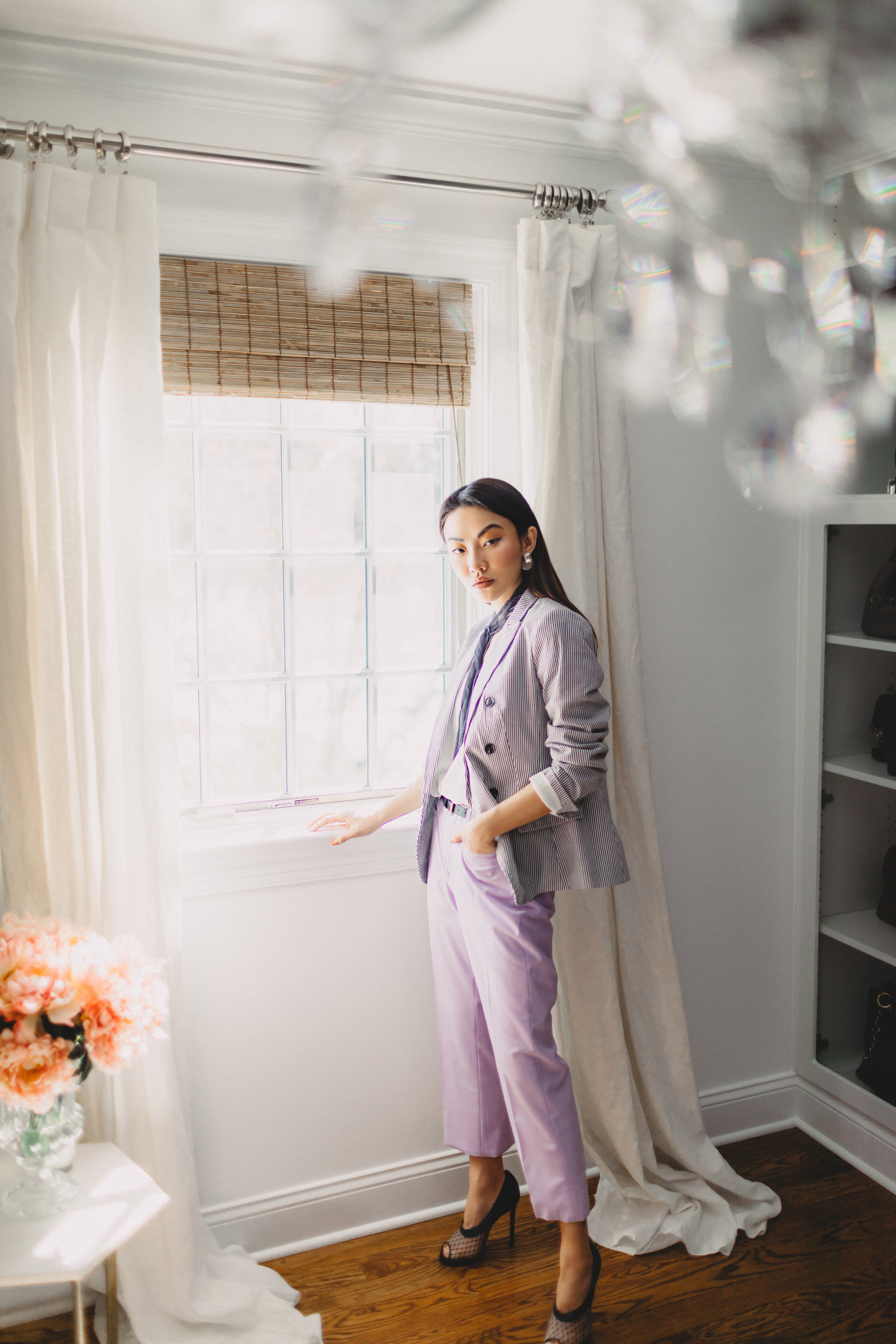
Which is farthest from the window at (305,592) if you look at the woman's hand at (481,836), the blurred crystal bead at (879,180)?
the blurred crystal bead at (879,180)

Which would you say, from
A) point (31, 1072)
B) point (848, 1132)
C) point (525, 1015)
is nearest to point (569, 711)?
point (525, 1015)

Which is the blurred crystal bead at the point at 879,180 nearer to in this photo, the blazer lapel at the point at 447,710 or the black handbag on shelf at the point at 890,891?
the blazer lapel at the point at 447,710

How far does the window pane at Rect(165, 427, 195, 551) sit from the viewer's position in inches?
77.5

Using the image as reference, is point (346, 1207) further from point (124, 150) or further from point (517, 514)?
point (124, 150)

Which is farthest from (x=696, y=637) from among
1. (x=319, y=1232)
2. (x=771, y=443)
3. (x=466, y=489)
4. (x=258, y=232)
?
(x=319, y=1232)

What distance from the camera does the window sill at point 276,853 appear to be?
1899 millimetres

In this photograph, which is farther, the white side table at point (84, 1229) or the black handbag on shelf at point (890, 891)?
the black handbag on shelf at point (890, 891)

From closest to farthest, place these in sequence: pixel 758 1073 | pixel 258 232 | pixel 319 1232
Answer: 1. pixel 258 232
2. pixel 319 1232
3. pixel 758 1073

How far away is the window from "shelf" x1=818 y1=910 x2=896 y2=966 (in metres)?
1.08

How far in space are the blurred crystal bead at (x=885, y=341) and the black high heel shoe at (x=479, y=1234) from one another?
1947mm

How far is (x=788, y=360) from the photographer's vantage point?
2275 mm

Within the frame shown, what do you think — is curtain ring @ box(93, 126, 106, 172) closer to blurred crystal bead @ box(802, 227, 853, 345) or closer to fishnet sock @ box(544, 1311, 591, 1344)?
blurred crystal bead @ box(802, 227, 853, 345)

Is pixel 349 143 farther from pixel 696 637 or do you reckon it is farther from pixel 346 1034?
pixel 346 1034

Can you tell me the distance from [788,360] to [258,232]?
1228 millimetres
